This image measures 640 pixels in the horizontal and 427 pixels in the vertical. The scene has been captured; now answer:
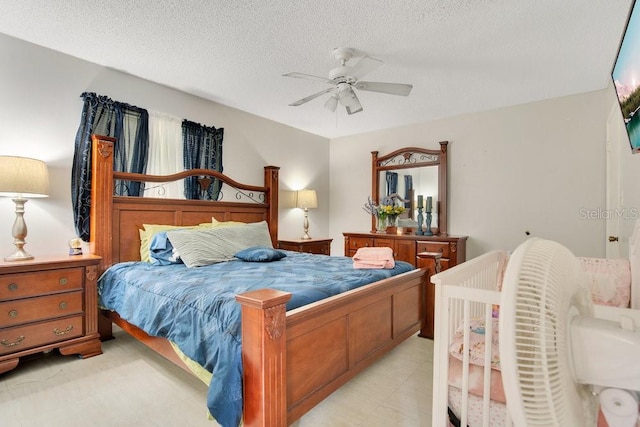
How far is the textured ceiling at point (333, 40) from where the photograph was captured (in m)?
2.14

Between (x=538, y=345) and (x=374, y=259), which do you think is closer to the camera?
(x=538, y=345)

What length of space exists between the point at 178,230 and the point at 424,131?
3502 millimetres

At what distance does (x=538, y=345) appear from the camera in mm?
537

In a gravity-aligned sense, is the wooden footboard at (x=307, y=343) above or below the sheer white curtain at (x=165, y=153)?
below

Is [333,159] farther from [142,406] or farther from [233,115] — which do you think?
[142,406]

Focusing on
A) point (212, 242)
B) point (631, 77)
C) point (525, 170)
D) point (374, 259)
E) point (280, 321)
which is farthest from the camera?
point (525, 170)

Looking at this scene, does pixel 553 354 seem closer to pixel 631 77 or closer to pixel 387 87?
pixel 631 77

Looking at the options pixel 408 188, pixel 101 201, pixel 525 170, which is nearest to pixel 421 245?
pixel 408 188

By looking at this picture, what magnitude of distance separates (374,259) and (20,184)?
265 cm

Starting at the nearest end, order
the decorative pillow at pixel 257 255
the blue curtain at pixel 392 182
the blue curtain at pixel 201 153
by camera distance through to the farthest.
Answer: the decorative pillow at pixel 257 255
the blue curtain at pixel 201 153
the blue curtain at pixel 392 182

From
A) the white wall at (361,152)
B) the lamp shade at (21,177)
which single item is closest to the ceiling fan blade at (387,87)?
the white wall at (361,152)

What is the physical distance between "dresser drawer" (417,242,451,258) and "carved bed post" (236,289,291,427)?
117 inches

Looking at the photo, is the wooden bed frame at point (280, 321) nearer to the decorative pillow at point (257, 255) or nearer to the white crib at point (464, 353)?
the white crib at point (464, 353)

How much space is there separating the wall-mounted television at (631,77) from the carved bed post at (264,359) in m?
1.99
